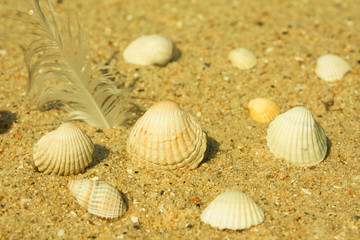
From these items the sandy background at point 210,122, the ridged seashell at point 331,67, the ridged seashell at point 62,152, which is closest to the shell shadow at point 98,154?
the sandy background at point 210,122

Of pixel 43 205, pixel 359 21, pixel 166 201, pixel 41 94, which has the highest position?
pixel 41 94

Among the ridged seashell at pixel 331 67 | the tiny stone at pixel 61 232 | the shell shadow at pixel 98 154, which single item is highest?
the shell shadow at pixel 98 154

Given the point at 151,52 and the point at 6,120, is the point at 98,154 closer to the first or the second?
the point at 6,120

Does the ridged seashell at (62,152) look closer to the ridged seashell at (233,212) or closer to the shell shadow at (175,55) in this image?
the ridged seashell at (233,212)

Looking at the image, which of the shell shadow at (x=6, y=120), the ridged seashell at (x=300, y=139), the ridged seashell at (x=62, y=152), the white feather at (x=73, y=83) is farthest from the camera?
the shell shadow at (x=6, y=120)

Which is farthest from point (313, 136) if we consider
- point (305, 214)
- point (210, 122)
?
point (210, 122)

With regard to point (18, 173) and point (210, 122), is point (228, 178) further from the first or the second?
point (18, 173)

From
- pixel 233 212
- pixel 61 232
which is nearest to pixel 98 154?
pixel 61 232
